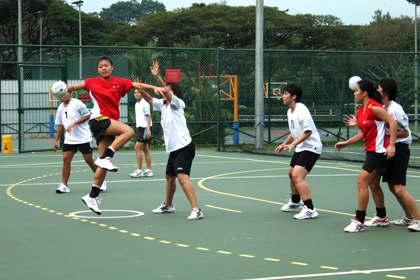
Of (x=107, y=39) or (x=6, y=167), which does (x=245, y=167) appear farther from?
(x=107, y=39)

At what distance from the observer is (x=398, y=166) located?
6.26 metres

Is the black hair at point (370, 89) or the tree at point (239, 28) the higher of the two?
the tree at point (239, 28)

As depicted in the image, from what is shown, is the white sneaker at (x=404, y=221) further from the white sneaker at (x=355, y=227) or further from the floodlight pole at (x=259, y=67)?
the floodlight pole at (x=259, y=67)

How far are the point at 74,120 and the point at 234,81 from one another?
10.2 m

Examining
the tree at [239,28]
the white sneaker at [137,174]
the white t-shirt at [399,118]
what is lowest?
the white sneaker at [137,174]

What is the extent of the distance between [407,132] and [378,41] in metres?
60.2

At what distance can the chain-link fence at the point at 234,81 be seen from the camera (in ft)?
61.0

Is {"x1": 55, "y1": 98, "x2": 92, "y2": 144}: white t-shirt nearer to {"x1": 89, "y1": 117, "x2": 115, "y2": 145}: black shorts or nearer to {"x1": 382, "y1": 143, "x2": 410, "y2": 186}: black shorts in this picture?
{"x1": 89, "y1": 117, "x2": 115, "y2": 145}: black shorts

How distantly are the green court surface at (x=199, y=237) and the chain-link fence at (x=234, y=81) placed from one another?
814cm

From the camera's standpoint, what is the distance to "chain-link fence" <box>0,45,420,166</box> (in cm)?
1859

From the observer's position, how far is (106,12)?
112000 millimetres

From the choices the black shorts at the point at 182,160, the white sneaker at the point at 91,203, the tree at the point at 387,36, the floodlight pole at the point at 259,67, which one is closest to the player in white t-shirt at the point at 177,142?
the black shorts at the point at 182,160

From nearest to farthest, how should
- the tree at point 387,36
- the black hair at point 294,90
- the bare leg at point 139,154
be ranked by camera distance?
the black hair at point 294,90, the bare leg at point 139,154, the tree at point 387,36

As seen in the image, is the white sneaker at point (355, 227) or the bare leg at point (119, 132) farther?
the bare leg at point (119, 132)
